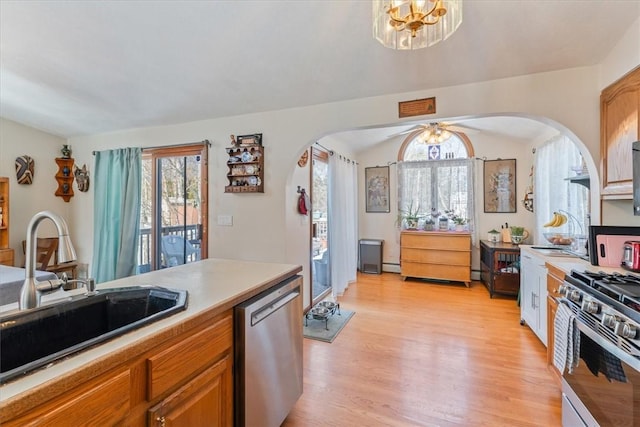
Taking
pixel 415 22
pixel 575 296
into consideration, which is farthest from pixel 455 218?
pixel 415 22

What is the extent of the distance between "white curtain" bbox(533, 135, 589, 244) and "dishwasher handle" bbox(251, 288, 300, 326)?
2.96 meters

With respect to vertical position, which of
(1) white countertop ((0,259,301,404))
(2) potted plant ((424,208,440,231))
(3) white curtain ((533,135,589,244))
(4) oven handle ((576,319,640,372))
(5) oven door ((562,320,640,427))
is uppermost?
(3) white curtain ((533,135,589,244))

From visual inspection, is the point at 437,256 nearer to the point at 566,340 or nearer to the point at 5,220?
the point at 566,340

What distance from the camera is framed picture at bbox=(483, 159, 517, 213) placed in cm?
480

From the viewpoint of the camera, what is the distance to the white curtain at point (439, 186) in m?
5.03

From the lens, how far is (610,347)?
122cm

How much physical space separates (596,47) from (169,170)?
4168mm

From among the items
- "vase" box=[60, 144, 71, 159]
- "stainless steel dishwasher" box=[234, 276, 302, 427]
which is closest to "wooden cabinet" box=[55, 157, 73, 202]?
"vase" box=[60, 144, 71, 159]

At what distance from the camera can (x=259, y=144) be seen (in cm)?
307

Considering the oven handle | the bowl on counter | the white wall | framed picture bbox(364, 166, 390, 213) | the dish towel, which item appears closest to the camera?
the oven handle

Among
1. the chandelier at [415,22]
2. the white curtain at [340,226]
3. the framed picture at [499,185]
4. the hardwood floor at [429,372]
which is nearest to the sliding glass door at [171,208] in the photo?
the white curtain at [340,226]

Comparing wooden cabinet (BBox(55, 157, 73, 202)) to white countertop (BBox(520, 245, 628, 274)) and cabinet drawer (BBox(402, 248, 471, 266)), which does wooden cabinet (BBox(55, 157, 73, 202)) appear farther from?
white countertop (BBox(520, 245, 628, 274))

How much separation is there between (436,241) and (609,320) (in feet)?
12.0

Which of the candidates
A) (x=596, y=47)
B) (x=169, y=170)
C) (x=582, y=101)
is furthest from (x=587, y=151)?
(x=169, y=170)
